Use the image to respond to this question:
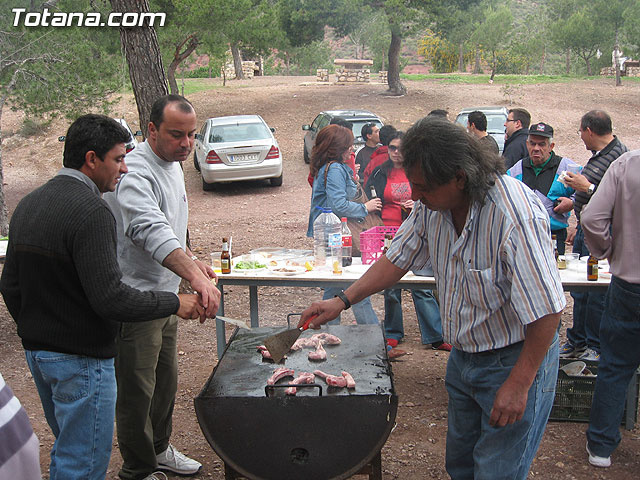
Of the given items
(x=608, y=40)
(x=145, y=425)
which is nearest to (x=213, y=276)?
(x=145, y=425)

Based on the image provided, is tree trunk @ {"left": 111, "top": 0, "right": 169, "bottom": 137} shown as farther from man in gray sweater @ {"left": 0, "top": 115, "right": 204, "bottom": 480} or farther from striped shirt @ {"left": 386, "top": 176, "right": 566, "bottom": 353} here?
striped shirt @ {"left": 386, "top": 176, "right": 566, "bottom": 353}

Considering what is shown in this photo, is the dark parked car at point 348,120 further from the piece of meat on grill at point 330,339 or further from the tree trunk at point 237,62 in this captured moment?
the tree trunk at point 237,62

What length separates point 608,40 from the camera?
35.8 m

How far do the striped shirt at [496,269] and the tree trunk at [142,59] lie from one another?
193 inches

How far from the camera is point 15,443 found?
56.2 inches

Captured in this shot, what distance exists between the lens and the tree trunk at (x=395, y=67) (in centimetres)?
2557

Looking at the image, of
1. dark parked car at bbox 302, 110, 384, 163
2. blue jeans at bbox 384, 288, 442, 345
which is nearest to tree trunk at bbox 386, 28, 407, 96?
dark parked car at bbox 302, 110, 384, 163

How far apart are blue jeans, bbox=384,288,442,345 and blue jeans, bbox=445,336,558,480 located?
3319mm

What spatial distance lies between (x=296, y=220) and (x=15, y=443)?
1104 centimetres

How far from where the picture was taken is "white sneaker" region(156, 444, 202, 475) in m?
4.10

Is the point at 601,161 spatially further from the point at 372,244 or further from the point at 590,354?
the point at 372,244

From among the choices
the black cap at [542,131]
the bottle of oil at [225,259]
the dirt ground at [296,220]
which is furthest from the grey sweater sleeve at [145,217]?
the black cap at [542,131]

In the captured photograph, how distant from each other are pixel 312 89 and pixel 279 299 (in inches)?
863

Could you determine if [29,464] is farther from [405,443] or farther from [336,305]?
[405,443]
